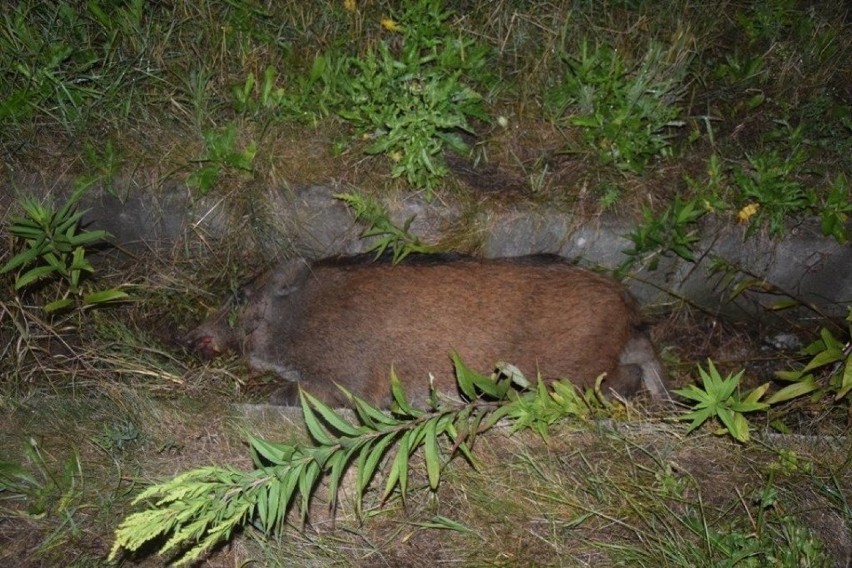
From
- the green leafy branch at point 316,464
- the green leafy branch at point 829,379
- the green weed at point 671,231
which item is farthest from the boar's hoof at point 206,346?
the green leafy branch at point 829,379

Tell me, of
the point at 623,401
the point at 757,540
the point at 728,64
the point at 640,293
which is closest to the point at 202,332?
the point at 623,401

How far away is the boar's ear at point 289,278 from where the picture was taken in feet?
13.8

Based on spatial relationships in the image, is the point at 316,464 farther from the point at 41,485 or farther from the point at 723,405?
the point at 723,405

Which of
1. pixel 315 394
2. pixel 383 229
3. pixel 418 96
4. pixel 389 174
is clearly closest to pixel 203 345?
pixel 315 394

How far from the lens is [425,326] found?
3779 millimetres

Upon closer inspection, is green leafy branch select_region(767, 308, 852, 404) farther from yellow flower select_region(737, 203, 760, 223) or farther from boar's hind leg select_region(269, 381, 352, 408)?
boar's hind leg select_region(269, 381, 352, 408)

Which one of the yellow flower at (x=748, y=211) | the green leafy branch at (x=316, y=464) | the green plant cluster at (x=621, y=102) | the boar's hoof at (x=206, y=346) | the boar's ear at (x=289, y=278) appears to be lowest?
the boar's hoof at (x=206, y=346)

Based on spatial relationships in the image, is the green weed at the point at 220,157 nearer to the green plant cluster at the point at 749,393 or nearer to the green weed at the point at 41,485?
the green weed at the point at 41,485

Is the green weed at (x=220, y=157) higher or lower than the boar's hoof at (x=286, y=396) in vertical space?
higher

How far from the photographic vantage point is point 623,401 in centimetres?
359

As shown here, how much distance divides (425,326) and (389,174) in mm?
962

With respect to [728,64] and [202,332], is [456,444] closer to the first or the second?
[202,332]

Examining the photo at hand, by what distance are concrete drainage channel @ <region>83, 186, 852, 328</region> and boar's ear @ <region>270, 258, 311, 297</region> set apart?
6.5 inches

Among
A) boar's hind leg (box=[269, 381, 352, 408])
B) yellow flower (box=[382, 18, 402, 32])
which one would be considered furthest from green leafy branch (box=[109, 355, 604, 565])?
yellow flower (box=[382, 18, 402, 32])
